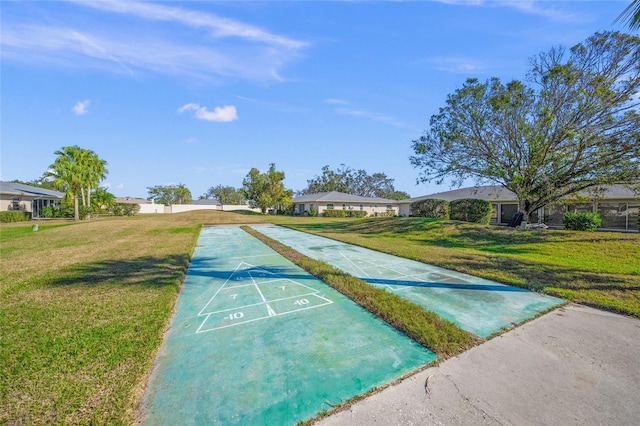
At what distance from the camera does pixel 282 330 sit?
4.20 metres

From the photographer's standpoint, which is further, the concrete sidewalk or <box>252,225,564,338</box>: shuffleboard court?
<box>252,225,564,338</box>: shuffleboard court

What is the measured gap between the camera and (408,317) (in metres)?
4.48

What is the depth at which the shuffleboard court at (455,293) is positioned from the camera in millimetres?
4574

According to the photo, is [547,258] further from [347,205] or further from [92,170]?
[92,170]

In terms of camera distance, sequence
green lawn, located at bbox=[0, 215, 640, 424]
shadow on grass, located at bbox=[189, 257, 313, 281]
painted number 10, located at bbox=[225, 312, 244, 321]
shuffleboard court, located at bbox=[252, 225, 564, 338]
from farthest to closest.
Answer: shadow on grass, located at bbox=[189, 257, 313, 281] < painted number 10, located at bbox=[225, 312, 244, 321] < shuffleboard court, located at bbox=[252, 225, 564, 338] < green lawn, located at bbox=[0, 215, 640, 424]

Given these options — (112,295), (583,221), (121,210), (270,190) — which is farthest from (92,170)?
(583,221)

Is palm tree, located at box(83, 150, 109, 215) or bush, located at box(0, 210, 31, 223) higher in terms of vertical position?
palm tree, located at box(83, 150, 109, 215)

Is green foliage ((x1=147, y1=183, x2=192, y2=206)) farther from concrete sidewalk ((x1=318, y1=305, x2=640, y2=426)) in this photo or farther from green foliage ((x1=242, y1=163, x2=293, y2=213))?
concrete sidewalk ((x1=318, y1=305, x2=640, y2=426))

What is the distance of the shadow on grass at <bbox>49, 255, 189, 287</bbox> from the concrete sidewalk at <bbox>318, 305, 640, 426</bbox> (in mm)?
5618

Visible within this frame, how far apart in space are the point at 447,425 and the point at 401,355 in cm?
110

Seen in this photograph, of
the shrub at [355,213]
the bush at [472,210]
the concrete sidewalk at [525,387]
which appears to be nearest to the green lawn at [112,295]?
the concrete sidewalk at [525,387]

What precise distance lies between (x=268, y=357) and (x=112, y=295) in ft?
13.8

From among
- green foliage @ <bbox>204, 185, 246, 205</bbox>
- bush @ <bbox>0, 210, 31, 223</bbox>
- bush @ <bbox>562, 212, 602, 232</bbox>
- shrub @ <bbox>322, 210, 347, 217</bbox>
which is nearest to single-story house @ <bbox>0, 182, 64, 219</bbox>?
bush @ <bbox>0, 210, 31, 223</bbox>

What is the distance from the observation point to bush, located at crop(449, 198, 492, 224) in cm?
1694
